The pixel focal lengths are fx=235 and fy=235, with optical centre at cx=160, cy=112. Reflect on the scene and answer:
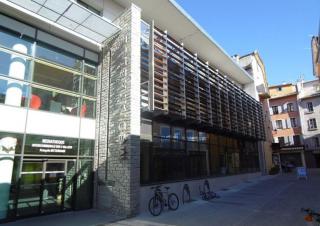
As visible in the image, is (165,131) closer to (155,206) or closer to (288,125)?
(155,206)

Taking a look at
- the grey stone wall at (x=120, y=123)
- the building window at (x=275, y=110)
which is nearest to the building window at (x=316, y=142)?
the building window at (x=275, y=110)

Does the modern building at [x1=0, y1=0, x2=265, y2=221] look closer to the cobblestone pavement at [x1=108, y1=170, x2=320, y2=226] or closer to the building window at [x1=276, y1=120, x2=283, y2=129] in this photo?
the cobblestone pavement at [x1=108, y1=170, x2=320, y2=226]

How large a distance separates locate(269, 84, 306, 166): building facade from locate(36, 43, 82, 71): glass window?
3358 centimetres

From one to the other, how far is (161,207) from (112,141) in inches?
125

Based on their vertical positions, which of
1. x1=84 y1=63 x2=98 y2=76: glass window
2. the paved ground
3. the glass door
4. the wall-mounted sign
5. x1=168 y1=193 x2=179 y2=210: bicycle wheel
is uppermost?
x1=84 y1=63 x2=98 y2=76: glass window

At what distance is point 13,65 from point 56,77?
5.08ft

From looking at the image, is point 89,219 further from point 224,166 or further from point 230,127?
point 230,127

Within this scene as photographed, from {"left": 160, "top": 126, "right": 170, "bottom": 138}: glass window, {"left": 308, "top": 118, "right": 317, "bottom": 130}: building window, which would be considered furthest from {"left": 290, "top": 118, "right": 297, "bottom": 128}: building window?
{"left": 160, "top": 126, "right": 170, "bottom": 138}: glass window

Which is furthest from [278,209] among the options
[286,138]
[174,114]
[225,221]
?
[286,138]

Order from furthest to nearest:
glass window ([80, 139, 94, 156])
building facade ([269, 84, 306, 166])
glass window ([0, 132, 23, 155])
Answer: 1. building facade ([269, 84, 306, 166])
2. glass window ([80, 139, 94, 156])
3. glass window ([0, 132, 23, 155])

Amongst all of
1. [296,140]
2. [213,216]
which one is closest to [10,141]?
[213,216]

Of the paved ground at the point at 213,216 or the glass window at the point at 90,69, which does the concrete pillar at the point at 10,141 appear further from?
the glass window at the point at 90,69

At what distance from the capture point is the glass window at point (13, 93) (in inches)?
309

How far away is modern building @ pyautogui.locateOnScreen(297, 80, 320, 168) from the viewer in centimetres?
3400
